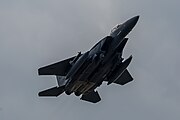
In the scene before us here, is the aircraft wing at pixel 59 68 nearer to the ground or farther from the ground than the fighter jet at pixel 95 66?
farther from the ground

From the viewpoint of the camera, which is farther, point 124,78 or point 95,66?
point 124,78

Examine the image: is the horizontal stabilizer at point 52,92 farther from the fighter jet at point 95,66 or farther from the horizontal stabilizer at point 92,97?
the horizontal stabilizer at point 92,97

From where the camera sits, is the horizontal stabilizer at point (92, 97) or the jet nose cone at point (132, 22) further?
the horizontal stabilizer at point (92, 97)

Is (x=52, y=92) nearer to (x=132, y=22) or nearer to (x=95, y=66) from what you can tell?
(x=95, y=66)

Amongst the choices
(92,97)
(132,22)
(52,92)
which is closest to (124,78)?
(92,97)

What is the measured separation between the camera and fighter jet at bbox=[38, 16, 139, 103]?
73.7 metres

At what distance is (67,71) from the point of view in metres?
79.0

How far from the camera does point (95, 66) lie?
73.8m

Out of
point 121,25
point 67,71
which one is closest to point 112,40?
point 121,25

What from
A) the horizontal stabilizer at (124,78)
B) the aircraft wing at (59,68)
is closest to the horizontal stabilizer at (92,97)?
the horizontal stabilizer at (124,78)

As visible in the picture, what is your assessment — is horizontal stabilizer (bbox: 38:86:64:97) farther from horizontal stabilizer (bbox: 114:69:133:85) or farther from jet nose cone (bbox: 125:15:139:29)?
jet nose cone (bbox: 125:15:139:29)

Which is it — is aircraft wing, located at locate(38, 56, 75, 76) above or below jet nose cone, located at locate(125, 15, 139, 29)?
above

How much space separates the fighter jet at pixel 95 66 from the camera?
7369 centimetres

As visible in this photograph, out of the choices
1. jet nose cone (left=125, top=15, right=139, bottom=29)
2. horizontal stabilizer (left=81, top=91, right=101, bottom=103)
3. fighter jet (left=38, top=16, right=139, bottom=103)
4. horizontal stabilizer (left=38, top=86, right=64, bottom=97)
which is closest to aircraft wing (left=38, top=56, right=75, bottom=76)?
fighter jet (left=38, top=16, right=139, bottom=103)
